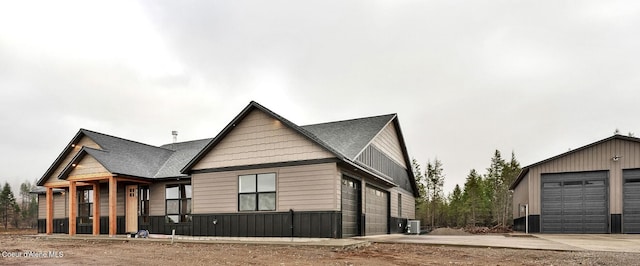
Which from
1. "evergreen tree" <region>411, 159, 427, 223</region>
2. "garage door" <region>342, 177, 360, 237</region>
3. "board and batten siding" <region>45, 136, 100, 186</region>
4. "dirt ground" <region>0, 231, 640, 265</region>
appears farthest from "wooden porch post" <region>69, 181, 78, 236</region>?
"evergreen tree" <region>411, 159, 427, 223</region>

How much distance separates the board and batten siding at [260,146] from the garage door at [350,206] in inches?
77.4

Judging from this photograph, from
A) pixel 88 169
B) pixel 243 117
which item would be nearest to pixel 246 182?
pixel 243 117

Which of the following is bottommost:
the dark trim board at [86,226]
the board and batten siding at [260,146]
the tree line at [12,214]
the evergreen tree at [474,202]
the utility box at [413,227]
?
the tree line at [12,214]

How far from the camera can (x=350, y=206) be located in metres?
15.7

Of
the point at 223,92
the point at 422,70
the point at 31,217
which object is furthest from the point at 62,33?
the point at 31,217

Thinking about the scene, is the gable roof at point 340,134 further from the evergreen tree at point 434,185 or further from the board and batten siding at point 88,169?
the evergreen tree at point 434,185

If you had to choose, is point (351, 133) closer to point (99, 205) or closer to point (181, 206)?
point (181, 206)

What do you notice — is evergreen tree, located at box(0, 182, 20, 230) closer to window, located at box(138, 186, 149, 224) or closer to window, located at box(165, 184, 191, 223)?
window, located at box(138, 186, 149, 224)

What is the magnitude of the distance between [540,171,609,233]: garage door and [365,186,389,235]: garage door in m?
8.07

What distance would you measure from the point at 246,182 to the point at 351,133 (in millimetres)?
5914

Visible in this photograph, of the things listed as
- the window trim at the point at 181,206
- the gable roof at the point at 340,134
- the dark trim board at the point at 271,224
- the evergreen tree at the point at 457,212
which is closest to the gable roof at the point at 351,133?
the gable roof at the point at 340,134

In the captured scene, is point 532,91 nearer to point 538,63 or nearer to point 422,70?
point 538,63

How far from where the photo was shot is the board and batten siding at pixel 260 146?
1470 cm

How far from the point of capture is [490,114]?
27094 millimetres
